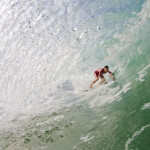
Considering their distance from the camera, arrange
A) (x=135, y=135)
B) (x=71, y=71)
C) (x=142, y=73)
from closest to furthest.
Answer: (x=135, y=135), (x=142, y=73), (x=71, y=71)

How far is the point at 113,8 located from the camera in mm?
15289

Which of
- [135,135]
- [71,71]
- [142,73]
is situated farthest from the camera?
[71,71]

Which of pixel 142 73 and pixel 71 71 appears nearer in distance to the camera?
pixel 142 73

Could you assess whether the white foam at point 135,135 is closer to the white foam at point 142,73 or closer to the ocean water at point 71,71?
the ocean water at point 71,71

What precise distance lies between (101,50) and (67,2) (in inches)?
211

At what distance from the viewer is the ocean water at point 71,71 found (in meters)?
11.5

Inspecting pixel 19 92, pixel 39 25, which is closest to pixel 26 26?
pixel 39 25

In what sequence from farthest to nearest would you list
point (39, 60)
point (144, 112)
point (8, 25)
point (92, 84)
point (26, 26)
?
point (8, 25) < point (26, 26) < point (39, 60) < point (92, 84) < point (144, 112)

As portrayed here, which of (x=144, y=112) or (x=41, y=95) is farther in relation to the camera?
(x=41, y=95)

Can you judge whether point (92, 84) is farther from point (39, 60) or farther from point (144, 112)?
point (39, 60)

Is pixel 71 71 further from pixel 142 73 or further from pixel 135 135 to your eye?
pixel 135 135

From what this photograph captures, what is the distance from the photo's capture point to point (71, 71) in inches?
545

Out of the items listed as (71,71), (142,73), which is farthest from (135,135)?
(71,71)

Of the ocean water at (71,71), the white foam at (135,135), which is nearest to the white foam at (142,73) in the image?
the ocean water at (71,71)
